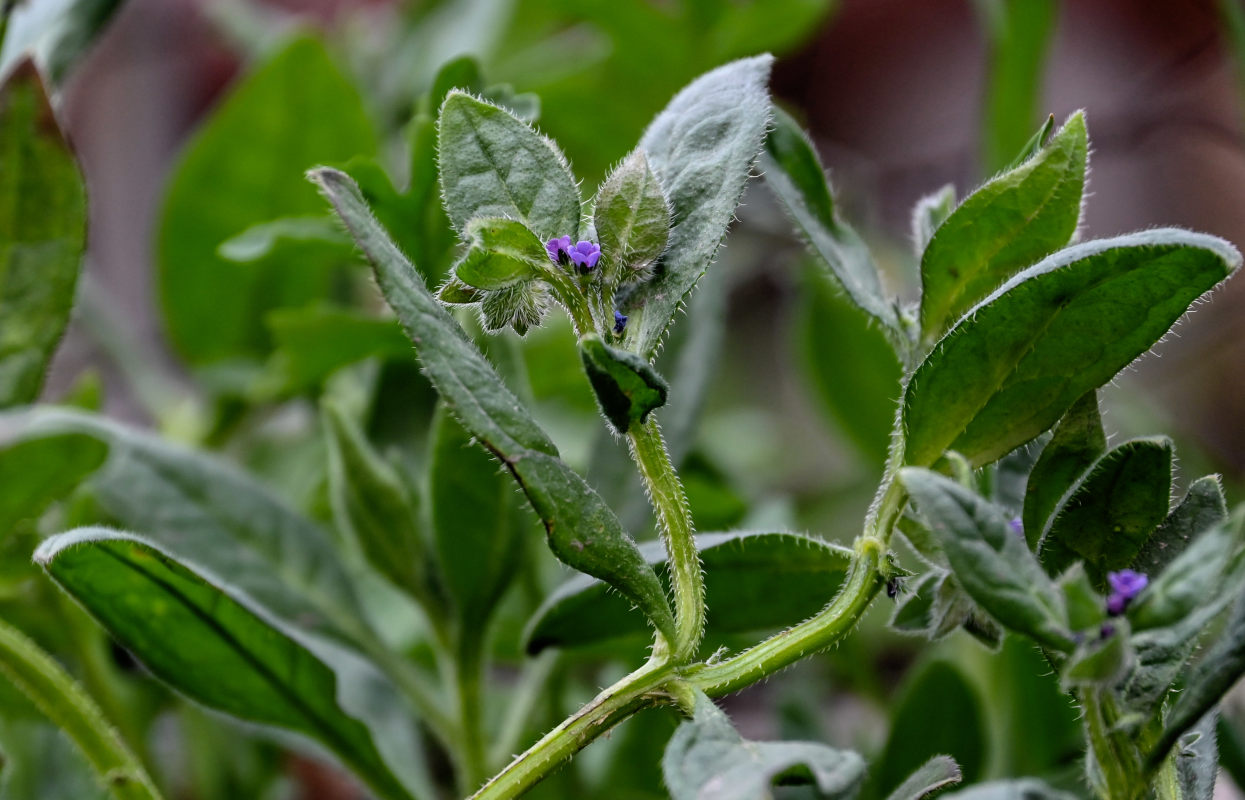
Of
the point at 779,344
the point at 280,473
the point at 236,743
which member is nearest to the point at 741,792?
the point at 236,743

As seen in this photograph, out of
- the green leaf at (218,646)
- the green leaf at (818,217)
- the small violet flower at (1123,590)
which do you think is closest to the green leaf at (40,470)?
the green leaf at (218,646)

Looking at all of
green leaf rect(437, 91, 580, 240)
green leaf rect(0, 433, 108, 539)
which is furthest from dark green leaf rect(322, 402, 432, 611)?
green leaf rect(437, 91, 580, 240)

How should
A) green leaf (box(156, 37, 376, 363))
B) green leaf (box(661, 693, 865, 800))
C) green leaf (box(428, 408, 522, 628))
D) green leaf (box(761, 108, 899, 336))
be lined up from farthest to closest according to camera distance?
green leaf (box(156, 37, 376, 363)), green leaf (box(428, 408, 522, 628)), green leaf (box(761, 108, 899, 336)), green leaf (box(661, 693, 865, 800))

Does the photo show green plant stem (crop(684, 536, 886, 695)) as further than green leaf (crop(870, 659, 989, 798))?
No

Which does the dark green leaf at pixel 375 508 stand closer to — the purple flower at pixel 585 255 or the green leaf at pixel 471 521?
the green leaf at pixel 471 521

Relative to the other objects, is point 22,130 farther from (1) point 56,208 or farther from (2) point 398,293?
(2) point 398,293

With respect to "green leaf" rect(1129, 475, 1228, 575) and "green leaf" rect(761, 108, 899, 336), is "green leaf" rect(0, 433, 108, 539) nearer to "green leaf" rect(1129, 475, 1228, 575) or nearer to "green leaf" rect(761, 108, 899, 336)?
"green leaf" rect(761, 108, 899, 336)
